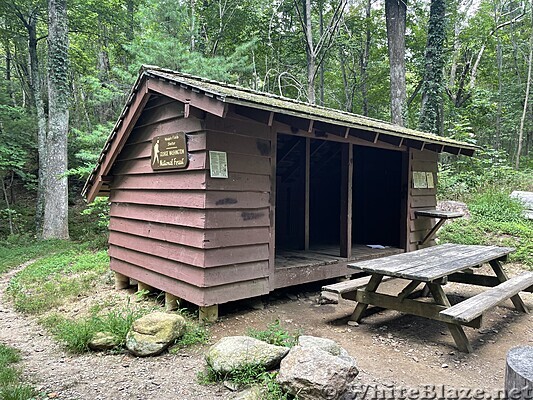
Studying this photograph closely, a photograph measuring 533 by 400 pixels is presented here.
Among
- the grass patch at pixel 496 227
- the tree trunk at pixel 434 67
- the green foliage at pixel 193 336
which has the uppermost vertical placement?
the tree trunk at pixel 434 67

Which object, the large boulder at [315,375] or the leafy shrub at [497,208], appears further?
the leafy shrub at [497,208]

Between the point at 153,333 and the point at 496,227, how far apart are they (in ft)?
26.5

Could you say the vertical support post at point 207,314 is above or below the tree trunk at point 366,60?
below

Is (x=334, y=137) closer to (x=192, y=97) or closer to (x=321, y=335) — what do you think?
(x=192, y=97)

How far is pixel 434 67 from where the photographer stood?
11992mm

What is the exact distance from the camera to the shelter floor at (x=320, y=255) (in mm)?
5309

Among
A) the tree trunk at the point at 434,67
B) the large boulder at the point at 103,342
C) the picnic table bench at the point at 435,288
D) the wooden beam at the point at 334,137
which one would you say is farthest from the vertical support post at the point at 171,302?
the tree trunk at the point at 434,67

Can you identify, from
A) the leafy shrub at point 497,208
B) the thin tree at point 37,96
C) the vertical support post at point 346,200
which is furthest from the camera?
the thin tree at point 37,96

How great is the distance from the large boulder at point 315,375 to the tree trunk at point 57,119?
9.67 meters

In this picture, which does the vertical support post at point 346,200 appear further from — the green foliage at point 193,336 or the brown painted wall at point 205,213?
the green foliage at point 193,336

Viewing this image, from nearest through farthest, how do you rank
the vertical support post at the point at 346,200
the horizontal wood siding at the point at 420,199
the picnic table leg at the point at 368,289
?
the picnic table leg at the point at 368,289, the vertical support post at the point at 346,200, the horizontal wood siding at the point at 420,199

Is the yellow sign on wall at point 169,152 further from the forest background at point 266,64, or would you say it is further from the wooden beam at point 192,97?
the forest background at point 266,64

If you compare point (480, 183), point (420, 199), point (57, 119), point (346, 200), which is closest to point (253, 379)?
point (346, 200)

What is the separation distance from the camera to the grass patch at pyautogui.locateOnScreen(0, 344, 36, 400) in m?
2.58
